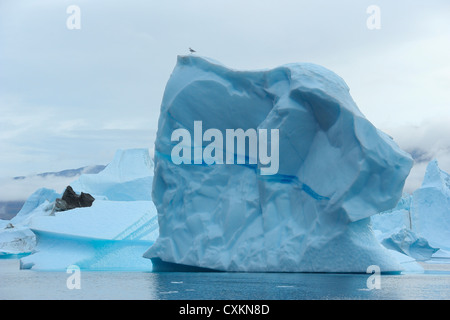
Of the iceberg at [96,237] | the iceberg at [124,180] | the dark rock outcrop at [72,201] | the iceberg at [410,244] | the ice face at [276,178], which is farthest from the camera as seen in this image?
the iceberg at [124,180]

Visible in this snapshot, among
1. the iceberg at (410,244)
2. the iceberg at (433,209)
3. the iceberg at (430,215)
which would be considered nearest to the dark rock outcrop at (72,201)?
the iceberg at (410,244)

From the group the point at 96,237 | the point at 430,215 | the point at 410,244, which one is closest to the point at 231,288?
the point at 96,237

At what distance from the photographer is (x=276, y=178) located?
14.0m

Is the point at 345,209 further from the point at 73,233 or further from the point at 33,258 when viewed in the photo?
the point at 33,258

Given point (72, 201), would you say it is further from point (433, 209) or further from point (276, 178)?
point (433, 209)

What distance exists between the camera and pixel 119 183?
28812 mm

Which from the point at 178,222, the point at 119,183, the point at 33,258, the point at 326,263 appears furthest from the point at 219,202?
the point at 119,183

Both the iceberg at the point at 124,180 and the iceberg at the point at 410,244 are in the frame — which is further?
the iceberg at the point at 124,180

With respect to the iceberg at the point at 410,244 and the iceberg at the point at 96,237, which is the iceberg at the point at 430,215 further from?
the iceberg at the point at 96,237

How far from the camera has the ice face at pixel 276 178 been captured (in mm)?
13062

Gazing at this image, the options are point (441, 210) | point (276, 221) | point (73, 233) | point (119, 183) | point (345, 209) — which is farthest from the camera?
point (441, 210)

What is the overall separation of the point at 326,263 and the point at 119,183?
17296 millimetres

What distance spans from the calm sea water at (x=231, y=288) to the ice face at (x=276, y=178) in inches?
30.1
